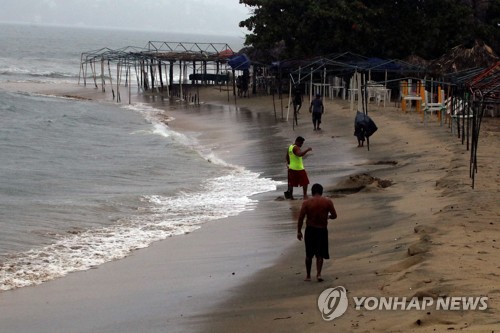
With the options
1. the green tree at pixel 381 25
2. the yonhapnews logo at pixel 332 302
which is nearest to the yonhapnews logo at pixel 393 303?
the yonhapnews logo at pixel 332 302

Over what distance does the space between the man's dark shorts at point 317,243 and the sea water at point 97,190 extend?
367 cm

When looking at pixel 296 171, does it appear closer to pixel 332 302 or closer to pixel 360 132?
pixel 360 132

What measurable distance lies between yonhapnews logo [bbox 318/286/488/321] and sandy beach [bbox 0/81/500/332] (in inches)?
3.0

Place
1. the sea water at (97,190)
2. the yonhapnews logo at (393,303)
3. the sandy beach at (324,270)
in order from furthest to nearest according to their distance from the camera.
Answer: the sea water at (97,190) → the sandy beach at (324,270) → the yonhapnews logo at (393,303)

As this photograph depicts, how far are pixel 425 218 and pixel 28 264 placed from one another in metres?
5.57

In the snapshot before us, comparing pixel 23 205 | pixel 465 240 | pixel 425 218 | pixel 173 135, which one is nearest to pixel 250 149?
pixel 173 135

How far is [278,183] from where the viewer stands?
1842cm

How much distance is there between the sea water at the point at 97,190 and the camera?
41.9 ft

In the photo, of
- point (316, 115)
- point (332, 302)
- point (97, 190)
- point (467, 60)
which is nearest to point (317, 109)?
point (316, 115)

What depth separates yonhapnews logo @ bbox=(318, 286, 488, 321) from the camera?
7.43m

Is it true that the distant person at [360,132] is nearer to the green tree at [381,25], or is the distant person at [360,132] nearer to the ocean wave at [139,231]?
the ocean wave at [139,231]

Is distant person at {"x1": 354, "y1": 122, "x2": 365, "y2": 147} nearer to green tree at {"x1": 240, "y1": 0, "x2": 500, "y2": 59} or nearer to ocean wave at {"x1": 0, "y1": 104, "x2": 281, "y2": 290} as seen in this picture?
ocean wave at {"x1": 0, "y1": 104, "x2": 281, "y2": 290}

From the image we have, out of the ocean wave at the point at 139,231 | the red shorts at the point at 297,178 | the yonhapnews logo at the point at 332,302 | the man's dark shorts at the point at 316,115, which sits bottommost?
the ocean wave at the point at 139,231

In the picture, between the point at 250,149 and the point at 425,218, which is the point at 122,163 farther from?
the point at 425,218
